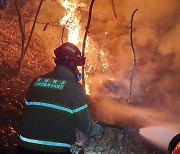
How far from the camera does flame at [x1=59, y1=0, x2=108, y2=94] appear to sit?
1232cm

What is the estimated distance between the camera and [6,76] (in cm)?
987

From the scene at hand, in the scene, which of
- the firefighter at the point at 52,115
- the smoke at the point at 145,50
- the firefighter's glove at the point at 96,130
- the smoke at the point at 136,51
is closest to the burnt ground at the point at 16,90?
the smoke at the point at 136,51

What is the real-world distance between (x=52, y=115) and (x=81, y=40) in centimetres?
944

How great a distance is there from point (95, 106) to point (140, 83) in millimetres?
3371

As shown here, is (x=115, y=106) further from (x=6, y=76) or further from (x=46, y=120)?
(x=46, y=120)

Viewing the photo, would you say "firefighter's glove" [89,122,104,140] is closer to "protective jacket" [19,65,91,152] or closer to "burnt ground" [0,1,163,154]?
"protective jacket" [19,65,91,152]

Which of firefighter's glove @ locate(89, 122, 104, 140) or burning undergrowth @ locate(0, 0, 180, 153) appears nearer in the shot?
firefighter's glove @ locate(89, 122, 104, 140)

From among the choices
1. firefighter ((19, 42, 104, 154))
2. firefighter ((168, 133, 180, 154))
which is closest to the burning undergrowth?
firefighter ((168, 133, 180, 154))

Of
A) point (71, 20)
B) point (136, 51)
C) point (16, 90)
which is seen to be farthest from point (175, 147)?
point (71, 20)

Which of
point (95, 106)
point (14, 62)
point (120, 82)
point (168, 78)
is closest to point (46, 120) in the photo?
point (95, 106)

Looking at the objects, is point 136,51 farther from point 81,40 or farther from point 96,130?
point 96,130

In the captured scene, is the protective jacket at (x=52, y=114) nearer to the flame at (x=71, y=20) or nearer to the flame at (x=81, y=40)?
the flame at (x=81, y=40)

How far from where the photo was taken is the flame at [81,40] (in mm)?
12320

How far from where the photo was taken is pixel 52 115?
3.63m
